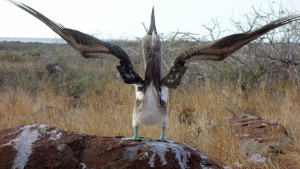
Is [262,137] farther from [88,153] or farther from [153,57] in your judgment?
[88,153]

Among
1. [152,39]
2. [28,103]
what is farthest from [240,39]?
[28,103]

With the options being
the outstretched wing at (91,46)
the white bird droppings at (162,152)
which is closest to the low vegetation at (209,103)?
the white bird droppings at (162,152)

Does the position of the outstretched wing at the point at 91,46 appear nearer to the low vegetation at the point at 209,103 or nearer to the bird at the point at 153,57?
the bird at the point at 153,57

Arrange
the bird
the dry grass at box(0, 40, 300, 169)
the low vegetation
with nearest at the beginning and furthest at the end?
1. the bird
2. the dry grass at box(0, 40, 300, 169)
3. the low vegetation

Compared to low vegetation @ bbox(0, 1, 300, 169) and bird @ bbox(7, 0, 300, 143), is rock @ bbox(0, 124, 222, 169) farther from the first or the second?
low vegetation @ bbox(0, 1, 300, 169)

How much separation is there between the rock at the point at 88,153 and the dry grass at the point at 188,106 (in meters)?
1.45

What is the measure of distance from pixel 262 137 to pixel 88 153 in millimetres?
2619

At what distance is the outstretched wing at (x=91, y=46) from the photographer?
3559mm

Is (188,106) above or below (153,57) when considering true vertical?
below

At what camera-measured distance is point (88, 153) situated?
11.6ft

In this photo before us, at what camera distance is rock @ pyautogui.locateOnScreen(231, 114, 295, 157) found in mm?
5242

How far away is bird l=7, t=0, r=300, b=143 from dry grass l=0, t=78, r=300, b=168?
1.51m

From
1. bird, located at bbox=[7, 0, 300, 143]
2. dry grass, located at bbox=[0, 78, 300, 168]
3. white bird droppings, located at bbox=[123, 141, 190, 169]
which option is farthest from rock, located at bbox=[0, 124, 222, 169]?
dry grass, located at bbox=[0, 78, 300, 168]

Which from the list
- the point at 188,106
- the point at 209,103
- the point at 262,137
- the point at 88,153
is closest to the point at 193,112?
the point at 209,103
